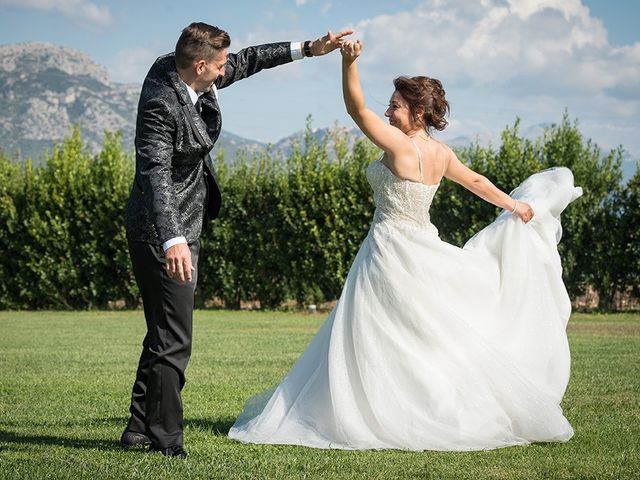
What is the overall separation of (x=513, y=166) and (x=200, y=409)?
1267 centimetres

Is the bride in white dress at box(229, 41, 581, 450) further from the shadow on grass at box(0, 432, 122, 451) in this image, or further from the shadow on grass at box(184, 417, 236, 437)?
the shadow on grass at box(0, 432, 122, 451)

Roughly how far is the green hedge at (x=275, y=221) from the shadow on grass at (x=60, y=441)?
13.5 metres

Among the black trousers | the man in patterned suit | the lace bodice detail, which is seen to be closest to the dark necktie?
the man in patterned suit

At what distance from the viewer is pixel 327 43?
620 cm

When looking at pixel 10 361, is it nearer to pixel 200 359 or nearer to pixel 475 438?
pixel 200 359

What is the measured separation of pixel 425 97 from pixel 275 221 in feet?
47.1

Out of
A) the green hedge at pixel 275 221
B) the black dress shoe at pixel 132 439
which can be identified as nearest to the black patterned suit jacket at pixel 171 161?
the black dress shoe at pixel 132 439

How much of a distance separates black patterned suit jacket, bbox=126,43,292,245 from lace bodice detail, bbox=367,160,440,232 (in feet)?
4.07

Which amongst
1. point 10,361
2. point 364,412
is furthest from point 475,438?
point 10,361

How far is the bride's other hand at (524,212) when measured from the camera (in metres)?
6.95

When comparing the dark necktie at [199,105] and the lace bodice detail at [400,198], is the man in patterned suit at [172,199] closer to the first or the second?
the dark necktie at [199,105]

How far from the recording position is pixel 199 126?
18.3 feet

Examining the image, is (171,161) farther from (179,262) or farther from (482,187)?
(482,187)

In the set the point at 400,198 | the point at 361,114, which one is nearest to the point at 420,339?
the point at 400,198
